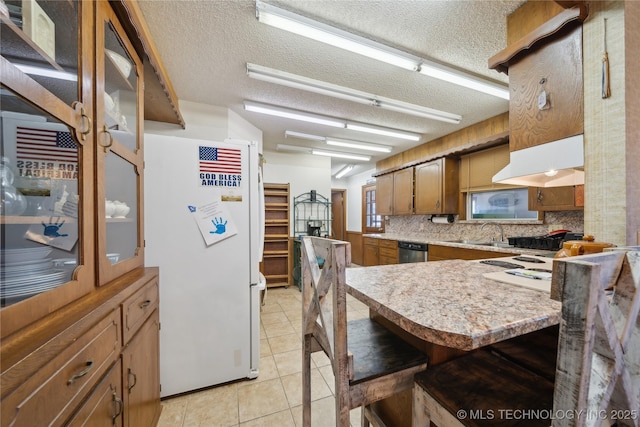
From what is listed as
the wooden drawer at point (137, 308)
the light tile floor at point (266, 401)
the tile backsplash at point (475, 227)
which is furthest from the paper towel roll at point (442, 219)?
the wooden drawer at point (137, 308)

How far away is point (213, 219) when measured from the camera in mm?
1789

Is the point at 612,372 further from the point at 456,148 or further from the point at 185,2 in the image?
the point at 456,148

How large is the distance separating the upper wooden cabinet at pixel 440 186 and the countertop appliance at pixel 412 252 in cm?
71

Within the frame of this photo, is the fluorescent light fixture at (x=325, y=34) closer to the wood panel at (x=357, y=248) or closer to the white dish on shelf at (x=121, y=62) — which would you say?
the white dish on shelf at (x=121, y=62)

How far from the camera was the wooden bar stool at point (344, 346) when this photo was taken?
0.80m

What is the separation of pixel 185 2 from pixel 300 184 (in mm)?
3698

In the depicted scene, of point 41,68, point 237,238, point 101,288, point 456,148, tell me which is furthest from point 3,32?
point 456,148

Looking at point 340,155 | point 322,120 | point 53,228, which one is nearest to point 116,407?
point 53,228

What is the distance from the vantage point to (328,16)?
1713 mm

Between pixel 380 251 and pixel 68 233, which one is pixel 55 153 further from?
pixel 380 251

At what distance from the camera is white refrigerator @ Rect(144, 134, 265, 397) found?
5.55 feet

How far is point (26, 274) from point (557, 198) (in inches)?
151

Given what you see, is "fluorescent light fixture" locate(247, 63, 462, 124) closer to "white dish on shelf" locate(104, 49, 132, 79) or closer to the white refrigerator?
the white refrigerator

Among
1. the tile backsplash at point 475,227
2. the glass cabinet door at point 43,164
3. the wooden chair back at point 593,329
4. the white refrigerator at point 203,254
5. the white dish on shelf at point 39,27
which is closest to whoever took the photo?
the wooden chair back at point 593,329
